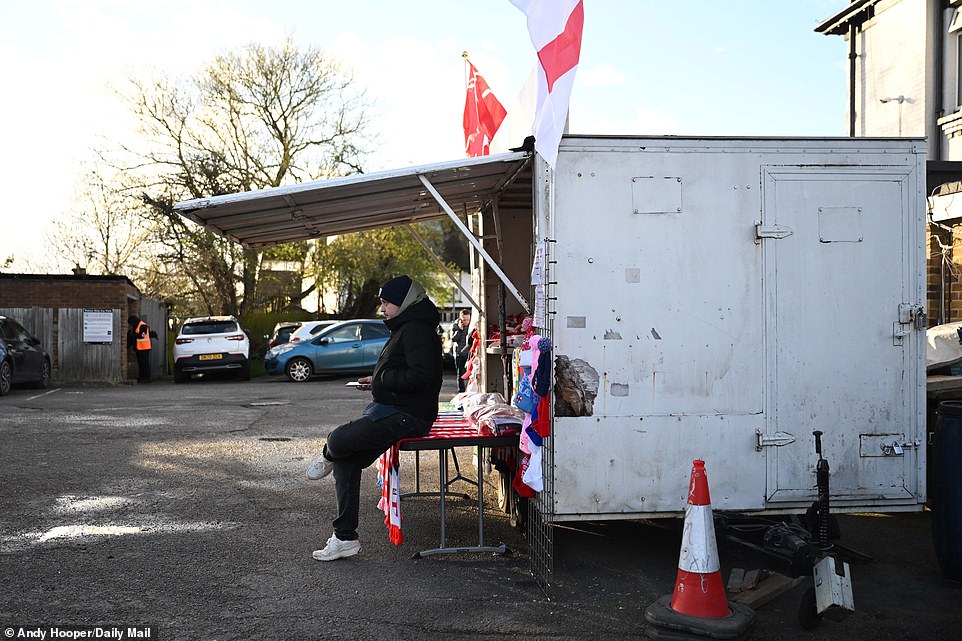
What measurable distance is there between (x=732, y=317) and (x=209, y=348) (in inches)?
742

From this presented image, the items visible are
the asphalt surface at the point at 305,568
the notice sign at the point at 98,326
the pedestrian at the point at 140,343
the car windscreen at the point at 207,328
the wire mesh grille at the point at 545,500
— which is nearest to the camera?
the asphalt surface at the point at 305,568

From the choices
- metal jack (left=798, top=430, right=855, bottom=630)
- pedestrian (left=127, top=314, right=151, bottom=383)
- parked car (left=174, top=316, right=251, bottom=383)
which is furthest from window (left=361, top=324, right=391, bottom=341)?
metal jack (left=798, top=430, right=855, bottom=630)

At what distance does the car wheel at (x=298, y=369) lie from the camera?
897 inches

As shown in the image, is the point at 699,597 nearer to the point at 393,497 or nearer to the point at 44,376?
the point at 393,497

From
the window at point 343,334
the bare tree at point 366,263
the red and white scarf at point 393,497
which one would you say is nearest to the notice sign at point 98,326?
the window at point 343,334

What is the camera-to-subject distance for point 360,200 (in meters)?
6.84

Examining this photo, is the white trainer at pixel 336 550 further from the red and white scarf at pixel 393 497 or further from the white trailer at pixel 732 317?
the white trailer at pixel 732 317

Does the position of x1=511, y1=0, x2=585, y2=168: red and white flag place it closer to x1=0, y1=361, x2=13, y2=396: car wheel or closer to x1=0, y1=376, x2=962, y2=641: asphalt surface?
x1=0, y1=376, x2=962, y2=641: asphalt surface

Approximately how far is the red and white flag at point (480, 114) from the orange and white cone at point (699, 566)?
4544 millimetres

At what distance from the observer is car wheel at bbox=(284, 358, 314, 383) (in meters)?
22.8

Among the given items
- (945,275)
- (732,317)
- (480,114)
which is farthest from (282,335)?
(732,317)

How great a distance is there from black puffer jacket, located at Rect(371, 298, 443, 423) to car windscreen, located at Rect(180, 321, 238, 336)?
17.9 m

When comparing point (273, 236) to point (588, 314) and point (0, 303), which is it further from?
point (0, 303)

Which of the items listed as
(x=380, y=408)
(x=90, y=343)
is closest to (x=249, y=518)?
(x=380, y=408)
